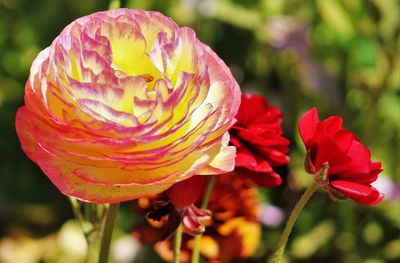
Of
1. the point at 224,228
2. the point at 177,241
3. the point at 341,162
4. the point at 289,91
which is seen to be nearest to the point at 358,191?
the point at 341,162

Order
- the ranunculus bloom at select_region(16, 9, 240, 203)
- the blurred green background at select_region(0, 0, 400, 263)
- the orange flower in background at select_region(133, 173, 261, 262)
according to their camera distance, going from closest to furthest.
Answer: the ranunculus bloom at select_region(16, 9, 240, 203) < the orange flower in background at select_region(133, 173, 261, 262) < the blurred green background at select_region(0, 0, 400, 263)

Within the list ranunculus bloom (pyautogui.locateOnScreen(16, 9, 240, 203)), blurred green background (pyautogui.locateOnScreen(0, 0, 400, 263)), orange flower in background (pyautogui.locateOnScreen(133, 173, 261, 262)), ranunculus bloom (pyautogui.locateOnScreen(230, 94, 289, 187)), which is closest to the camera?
ranunculus bloom (pyautogui.locateOnScreen(16, 9, 240, 203))

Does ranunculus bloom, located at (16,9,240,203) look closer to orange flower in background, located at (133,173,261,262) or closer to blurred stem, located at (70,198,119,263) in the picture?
blurred stem, located at (70,198,119,263)

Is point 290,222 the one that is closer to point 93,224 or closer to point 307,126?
point 307,126

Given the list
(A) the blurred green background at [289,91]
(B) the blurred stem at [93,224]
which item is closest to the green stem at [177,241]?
(B) the blurred stem at [93,224]

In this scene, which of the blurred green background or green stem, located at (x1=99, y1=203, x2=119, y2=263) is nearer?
green stem, located at (x1=99, y1=203, x2=119, y2=263)

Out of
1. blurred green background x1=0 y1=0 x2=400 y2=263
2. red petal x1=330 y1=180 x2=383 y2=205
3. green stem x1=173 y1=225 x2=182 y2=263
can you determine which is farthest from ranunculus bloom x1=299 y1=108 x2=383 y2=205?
blurred green background x1=0 y1=0 x2=400 y2=263

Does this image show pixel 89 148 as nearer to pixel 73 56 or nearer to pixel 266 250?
pixel 73 56

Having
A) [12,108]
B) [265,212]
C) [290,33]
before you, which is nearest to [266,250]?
[265,212]
